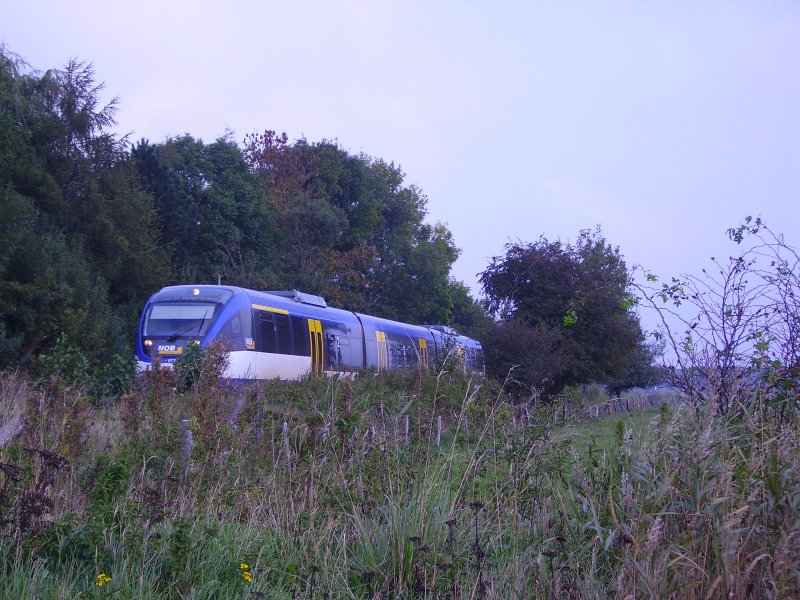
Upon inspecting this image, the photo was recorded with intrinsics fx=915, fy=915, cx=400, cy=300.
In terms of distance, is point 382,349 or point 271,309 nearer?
point 271,309

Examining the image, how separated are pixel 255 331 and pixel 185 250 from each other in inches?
763

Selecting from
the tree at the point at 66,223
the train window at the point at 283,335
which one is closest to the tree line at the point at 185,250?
the tree at the point at 66,223

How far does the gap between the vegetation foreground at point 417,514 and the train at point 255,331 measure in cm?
997

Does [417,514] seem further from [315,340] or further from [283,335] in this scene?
[315,340]

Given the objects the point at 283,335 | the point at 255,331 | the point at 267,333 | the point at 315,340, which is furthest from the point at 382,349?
the point at 255,331

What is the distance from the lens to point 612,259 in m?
37.2

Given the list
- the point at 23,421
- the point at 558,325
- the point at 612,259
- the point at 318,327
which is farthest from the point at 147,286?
the point at 23,421

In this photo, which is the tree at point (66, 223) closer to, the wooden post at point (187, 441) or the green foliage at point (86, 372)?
the green foliage at point (86, 372)

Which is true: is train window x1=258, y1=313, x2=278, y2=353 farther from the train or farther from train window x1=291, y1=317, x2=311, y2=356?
train window x1=291, y1=317, x2=311, y2=356

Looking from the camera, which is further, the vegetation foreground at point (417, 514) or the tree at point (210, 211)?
the tree at point (210, 211)

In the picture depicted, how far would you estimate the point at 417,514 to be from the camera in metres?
5.61

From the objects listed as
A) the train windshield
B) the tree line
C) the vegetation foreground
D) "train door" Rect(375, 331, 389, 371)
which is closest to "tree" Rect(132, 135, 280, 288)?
the tree line

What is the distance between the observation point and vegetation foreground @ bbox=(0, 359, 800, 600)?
181 inches

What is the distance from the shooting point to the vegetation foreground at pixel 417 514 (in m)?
4.61
